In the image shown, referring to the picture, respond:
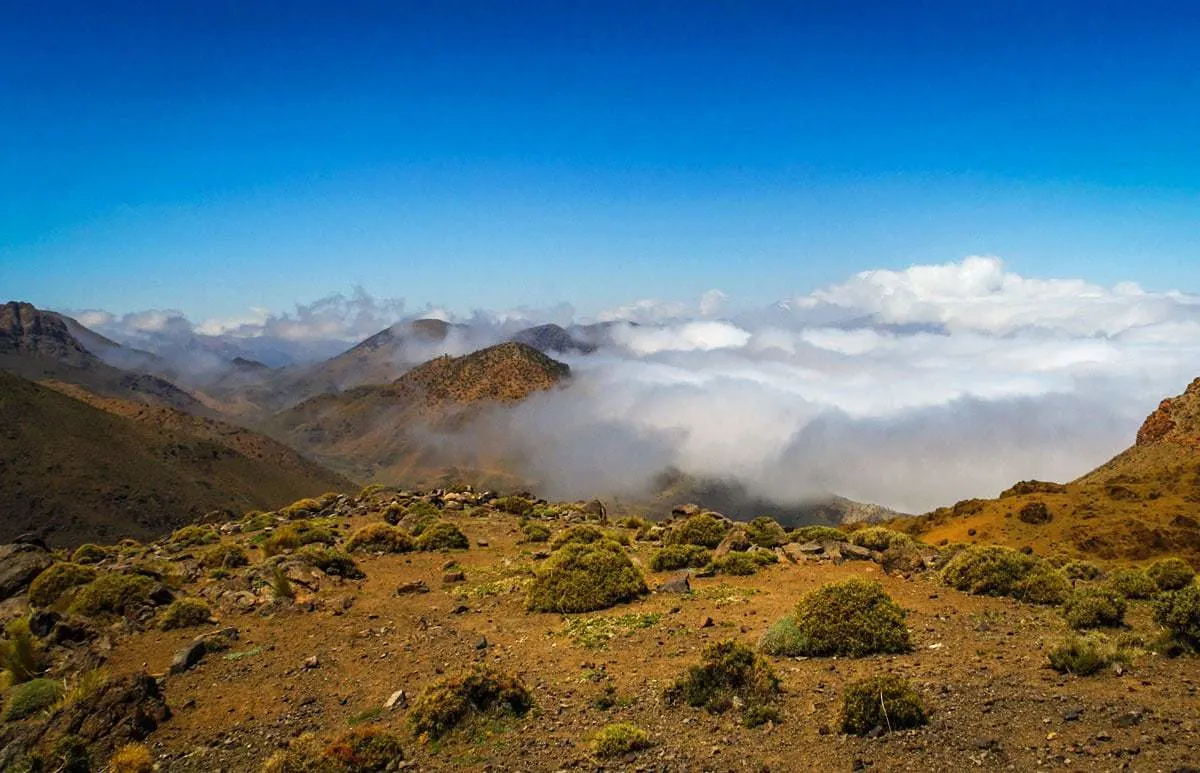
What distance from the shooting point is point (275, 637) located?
1752 cm

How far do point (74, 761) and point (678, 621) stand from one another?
12056 millimetres

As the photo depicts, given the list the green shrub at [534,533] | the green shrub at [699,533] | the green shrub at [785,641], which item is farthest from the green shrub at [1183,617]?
the green shrub at [534,533]

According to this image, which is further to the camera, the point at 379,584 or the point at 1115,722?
the point at 379,584

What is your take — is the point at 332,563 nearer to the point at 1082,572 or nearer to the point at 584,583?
the point at 584,583

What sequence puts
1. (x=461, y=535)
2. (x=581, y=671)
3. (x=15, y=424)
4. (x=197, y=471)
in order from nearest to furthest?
(x=581, y=671)
(x=461, y=535)
(x=15, y=424)
(x=197, y=471)

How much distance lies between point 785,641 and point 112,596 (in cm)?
1920

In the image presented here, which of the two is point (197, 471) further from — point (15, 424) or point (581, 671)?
point (581, 671)

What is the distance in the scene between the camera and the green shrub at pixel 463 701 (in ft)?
37.3

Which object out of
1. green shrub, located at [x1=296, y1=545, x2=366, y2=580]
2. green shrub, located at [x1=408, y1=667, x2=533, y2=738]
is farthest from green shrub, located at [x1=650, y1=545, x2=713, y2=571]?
green shrub, located at [x1=408, y1=667, x2=533, y2=738]

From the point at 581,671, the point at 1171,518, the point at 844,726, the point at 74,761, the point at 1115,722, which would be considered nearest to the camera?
the point at 1115,722

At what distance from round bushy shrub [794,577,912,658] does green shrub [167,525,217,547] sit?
29973 mm

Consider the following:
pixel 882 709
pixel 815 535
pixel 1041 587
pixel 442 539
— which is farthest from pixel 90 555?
pixel 1041 587

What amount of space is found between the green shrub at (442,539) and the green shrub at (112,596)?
9.63 meters

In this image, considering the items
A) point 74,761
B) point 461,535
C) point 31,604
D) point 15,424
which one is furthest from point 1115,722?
point 15,424
